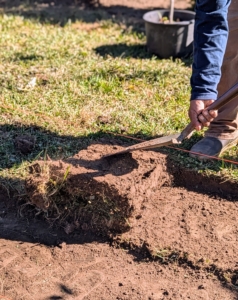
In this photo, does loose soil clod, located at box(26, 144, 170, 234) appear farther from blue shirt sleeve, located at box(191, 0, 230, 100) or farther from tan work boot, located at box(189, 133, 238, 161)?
blue shirt sleeve, located at box(191, 0, 230, 100)

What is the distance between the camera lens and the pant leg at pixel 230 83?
14.1 feet

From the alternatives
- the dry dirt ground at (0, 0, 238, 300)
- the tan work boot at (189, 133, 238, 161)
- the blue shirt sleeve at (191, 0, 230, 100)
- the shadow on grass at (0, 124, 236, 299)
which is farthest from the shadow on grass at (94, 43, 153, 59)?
the blue shirt sleeve at (191, 0, 230, 100)

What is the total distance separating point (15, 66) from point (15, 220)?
2381 millimetres

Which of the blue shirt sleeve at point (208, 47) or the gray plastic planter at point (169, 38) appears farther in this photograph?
the gray plastic planter at point (169, 38)

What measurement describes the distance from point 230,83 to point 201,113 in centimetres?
113

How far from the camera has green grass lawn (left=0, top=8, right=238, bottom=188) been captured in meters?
4.61

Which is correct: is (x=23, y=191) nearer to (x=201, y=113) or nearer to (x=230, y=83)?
(x=201, y=113)

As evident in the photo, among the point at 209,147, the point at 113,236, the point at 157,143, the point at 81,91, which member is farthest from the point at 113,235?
the point at 81,91

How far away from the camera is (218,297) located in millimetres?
3289

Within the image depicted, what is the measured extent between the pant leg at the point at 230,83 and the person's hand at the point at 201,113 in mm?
1050

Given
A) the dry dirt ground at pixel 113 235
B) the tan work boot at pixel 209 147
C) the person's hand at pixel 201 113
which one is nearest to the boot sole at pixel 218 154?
the tan work boot at pixel 209 147

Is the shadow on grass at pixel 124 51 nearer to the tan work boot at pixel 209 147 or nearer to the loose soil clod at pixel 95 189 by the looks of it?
the tan work boot at pixel 209 147

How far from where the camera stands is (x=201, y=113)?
3.44 m

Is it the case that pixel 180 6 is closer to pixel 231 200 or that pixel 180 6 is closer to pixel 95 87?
pixel 95 87
